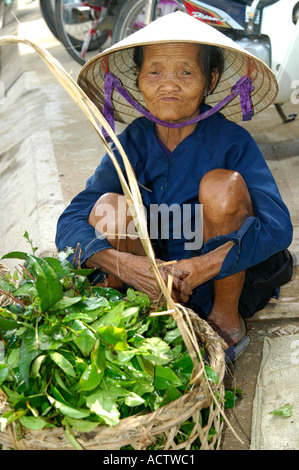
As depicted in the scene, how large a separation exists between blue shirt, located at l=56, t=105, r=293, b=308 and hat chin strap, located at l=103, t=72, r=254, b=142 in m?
0.07

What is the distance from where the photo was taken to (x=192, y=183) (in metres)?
1.90

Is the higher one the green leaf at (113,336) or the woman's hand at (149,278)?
the green leaf at (113,336)

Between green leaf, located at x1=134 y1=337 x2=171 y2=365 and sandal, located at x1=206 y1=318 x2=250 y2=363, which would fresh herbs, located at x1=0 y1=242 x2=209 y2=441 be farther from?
sandal, located at x1=206 y1=318 x2=250 y2=363

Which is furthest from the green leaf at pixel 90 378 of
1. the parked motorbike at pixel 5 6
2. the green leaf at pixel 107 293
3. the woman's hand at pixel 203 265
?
the parked motorbike at pixel 5 6

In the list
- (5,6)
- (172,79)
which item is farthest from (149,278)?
(5,6)

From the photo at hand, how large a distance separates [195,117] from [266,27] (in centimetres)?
137

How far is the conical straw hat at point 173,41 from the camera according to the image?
164 centimetres

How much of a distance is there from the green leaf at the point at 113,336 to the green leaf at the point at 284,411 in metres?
0.56

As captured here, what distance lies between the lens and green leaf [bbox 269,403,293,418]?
160cm

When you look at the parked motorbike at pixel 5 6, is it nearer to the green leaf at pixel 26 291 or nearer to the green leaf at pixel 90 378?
the green leaf at pixel 26 291

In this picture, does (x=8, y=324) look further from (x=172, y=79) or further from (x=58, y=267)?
(x=172, y=79)

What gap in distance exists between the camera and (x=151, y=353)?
54.1 inches
